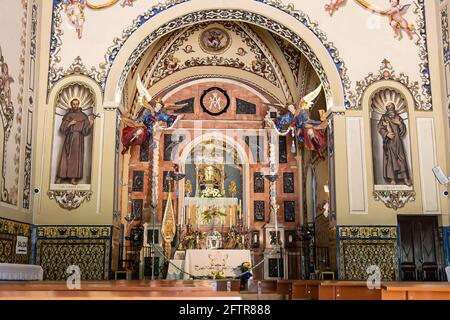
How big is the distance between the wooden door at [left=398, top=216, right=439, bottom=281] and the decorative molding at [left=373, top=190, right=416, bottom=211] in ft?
3.93

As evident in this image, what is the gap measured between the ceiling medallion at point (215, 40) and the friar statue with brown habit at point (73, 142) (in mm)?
6093

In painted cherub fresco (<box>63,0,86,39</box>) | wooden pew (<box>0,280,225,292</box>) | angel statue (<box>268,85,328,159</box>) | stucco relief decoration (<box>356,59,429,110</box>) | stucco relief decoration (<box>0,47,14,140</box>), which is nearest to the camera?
wooden pew (<box>0,280,225,292</box>)

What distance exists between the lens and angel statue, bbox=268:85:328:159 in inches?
546

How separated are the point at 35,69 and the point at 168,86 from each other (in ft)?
20.7

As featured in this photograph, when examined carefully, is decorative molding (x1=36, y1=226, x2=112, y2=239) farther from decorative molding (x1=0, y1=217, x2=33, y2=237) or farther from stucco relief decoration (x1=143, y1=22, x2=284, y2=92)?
stucco relief decoration (x1=143, y1=22, x2=284, y2=92)

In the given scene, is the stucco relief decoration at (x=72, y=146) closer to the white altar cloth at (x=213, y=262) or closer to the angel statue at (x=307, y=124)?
the white altar cloth at (x=213, y=262)

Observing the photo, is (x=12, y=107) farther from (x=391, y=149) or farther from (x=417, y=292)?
(x=417, y=292)

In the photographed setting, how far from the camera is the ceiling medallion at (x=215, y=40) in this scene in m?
17.3

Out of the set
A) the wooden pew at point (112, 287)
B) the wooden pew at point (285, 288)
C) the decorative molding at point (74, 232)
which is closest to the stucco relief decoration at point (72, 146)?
the decorative molding at point (74, 232)

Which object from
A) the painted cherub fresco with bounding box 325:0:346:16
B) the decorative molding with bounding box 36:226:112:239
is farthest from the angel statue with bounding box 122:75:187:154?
the painted cherub fresco with bounding box 325:0:346:16

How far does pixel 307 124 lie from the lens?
14.1 m

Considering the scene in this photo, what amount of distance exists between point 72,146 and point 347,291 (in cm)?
802
